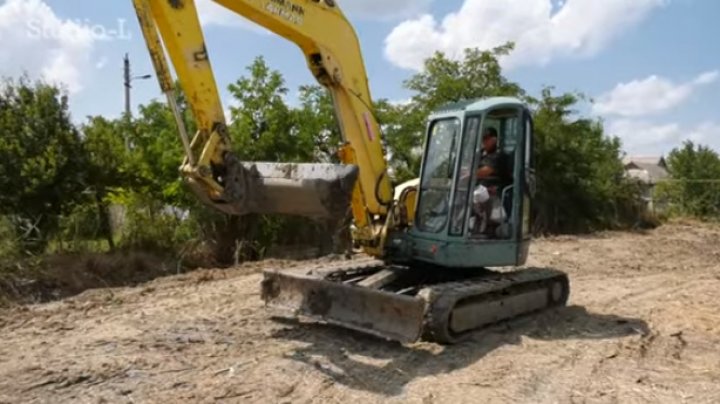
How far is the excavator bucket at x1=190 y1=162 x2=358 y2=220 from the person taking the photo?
213 inches

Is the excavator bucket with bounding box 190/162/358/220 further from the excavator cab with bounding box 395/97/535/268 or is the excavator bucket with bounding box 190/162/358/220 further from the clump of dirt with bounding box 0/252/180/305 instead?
the clump of dirt with bounding box 0/252/180/305

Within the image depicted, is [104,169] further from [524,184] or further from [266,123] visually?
[524,184]

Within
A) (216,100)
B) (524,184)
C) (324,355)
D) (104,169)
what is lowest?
(324,355)

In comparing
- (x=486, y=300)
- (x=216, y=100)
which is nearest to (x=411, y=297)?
(x=486, y=300)

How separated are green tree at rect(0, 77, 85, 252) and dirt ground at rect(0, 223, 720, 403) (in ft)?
11.0

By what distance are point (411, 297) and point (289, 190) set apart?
1355mm

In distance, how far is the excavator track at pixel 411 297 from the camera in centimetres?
585

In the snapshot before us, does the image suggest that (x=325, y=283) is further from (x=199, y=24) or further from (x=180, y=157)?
(x=180, y=157)

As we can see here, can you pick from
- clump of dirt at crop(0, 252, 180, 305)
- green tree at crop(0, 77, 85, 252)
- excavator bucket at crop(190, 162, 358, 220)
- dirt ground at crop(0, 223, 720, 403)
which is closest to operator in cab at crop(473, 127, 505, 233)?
dirt ground at crop(0, 223, 720, 403)

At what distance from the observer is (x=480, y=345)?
6.05 m

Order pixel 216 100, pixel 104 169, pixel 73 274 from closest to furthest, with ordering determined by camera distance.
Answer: pixel 216 100 → pixel 73 274 → pixel 104 169

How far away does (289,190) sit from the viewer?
18.0 ft

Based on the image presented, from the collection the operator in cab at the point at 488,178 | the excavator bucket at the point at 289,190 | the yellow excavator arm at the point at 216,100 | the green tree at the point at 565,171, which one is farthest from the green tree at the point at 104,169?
the green tree at the point at 565,171

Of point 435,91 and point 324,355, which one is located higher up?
point 435,91
